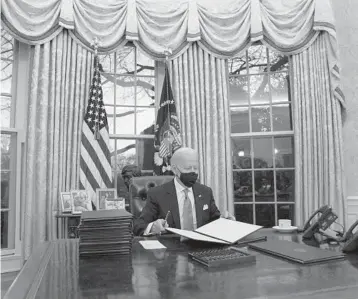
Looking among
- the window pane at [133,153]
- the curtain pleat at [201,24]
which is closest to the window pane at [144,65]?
the curtain pleat at [201,24]

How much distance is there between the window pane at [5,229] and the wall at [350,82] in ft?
12.5

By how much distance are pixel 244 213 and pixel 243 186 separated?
1.10ft

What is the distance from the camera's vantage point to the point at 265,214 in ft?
13.8

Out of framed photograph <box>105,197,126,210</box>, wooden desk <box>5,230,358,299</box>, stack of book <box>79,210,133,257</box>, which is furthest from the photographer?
framed photograph <box>105,197,126,210</box>

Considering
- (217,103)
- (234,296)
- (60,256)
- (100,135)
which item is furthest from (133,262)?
(217,103)

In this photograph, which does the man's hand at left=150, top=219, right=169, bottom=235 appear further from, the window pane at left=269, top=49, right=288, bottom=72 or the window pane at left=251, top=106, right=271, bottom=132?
the window pane at left=269, top=49, right=288, bottom=72

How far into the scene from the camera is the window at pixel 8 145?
3.62m

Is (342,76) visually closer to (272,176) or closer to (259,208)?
(272,176)

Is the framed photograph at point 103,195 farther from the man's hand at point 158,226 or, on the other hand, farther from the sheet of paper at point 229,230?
the sheet of paper at point 229,230

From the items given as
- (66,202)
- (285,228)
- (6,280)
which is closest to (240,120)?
(66,202)

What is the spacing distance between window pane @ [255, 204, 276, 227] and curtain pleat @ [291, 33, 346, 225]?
14.6 inches

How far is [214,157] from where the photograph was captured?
3.93 metres

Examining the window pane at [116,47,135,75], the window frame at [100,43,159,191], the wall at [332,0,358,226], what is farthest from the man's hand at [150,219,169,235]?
the wall at [332,0,358,226]

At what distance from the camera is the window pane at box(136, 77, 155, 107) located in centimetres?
Answer: 422
